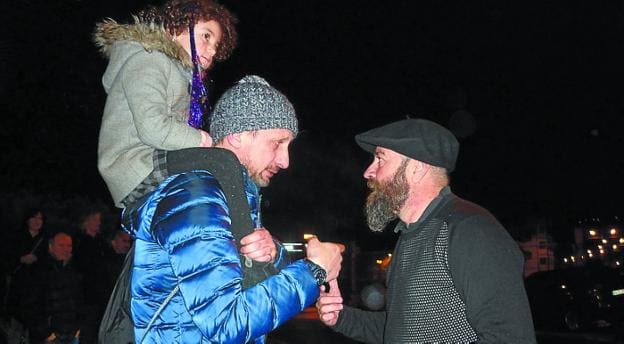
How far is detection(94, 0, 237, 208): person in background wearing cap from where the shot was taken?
2832mm

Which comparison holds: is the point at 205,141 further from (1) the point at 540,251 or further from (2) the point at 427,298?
(1) the point at 540,251

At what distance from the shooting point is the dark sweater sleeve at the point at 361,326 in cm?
375

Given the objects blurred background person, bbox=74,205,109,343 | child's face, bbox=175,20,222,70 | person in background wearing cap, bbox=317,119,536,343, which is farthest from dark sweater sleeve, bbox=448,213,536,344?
blurred background person, bbox=74,205,109,343

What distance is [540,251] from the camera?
30156 millimetres

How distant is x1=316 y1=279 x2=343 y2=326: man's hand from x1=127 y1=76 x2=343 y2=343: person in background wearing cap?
0.90 meters

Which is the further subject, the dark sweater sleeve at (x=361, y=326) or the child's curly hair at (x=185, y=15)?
the dark sweater sleeve at (x=361, y=326)

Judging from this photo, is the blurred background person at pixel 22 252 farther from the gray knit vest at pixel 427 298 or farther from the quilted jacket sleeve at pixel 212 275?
the quilted jacket sleeve at pixel 212 275

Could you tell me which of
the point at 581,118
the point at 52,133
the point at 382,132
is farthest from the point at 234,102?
the point at 581,118

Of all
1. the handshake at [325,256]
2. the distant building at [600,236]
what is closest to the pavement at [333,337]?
the handshake at [325,256]

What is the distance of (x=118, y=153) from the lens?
2.90m

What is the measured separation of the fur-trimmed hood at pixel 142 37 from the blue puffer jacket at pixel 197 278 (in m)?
0.95

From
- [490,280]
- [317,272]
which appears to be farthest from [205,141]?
[490,280]

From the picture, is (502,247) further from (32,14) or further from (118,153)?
(32,14)

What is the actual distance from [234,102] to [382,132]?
1014 mm
